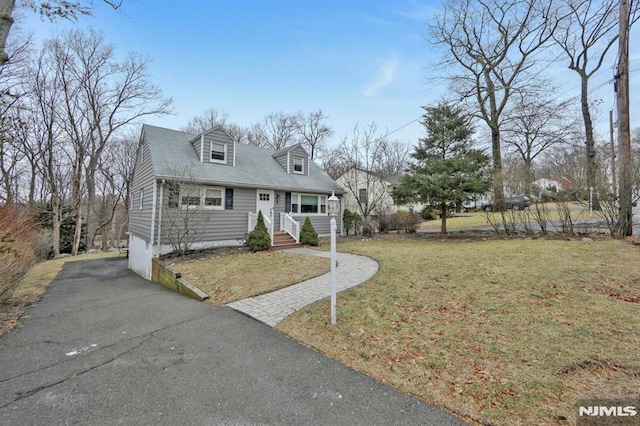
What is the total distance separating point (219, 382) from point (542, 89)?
69.3 feet

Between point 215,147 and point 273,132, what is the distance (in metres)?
20.0

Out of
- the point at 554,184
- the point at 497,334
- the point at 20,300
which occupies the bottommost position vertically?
the point at 20,300

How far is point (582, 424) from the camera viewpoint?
205cm

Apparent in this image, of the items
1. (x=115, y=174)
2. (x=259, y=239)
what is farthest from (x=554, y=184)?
(x=115, y=174)

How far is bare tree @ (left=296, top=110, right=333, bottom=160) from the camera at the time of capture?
3066 centimetres

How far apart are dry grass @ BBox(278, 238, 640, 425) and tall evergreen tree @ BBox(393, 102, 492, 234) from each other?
17.5 feet

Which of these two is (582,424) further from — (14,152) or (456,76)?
(14,152)

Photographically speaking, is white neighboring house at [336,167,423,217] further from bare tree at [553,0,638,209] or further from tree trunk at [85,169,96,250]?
tree trunk at [85,169,96,250]

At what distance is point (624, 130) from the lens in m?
8.49

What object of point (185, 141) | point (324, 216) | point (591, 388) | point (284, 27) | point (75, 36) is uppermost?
point (75, 36)

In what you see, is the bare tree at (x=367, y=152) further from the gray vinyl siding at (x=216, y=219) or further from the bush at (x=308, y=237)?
the gray vinyl siding at (x=216, y=219)

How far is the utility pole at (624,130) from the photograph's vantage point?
800 centimetres

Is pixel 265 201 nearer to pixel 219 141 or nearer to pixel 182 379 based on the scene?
pixel 219 141

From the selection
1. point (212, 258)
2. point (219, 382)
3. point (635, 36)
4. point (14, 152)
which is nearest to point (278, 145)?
point (14, 152)
